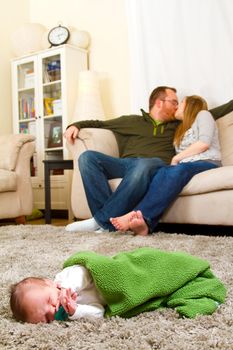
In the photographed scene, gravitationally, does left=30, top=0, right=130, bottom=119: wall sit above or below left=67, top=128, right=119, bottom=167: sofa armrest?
above

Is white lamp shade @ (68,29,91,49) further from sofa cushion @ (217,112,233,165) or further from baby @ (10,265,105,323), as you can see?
baby @ (10,265,105,323)

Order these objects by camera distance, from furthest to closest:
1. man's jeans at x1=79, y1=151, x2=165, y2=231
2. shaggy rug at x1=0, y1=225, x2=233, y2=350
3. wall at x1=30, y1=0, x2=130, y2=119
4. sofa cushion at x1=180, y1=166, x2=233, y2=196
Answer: wall at x1=30, y1=0, x2=130, y2=119 → man's jeans at x1=79, y1=151, x2=165, y2=231 → sofa cushion at x1=180, y1=166, x2=233, y2=196 → shaggy rug at x1=0, y1=225, x2=233, y2=350

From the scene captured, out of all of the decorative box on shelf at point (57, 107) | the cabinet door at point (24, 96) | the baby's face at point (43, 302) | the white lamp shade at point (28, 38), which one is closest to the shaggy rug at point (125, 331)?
the baby's face at point (43, 302)

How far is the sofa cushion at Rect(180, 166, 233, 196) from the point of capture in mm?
1928

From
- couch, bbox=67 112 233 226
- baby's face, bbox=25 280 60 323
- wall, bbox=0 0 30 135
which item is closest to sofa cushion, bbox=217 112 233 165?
couch, bbox=67 112 233 226

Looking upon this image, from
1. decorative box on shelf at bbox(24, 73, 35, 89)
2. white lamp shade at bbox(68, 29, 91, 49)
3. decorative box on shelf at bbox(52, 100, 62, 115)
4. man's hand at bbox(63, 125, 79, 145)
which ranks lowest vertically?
man's hand at bbox(63, 125, 79, 145)

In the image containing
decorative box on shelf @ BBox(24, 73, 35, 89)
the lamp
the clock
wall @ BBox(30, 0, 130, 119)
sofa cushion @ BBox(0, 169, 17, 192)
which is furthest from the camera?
decorative box on shelf @ BBox(24, 73, 35, 89)

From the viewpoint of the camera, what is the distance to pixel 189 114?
2.46 metres

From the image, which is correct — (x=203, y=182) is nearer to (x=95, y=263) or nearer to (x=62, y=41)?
(x=95, y=263)

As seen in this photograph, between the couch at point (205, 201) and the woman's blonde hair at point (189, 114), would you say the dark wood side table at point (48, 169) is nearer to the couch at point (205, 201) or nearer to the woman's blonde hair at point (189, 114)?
the couch at point (205, 201)

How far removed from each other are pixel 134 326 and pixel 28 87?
3.50 meters

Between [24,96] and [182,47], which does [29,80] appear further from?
[182,47]

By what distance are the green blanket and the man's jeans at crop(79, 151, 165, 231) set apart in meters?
1.13

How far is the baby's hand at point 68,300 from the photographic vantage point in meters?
0.77
